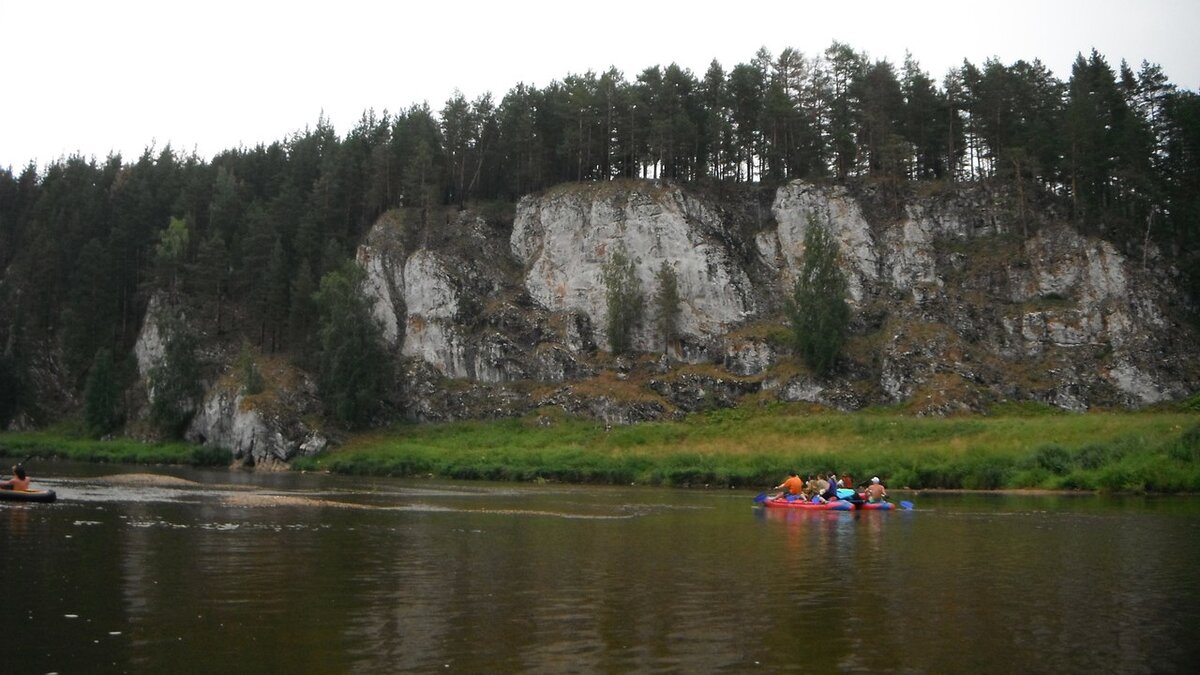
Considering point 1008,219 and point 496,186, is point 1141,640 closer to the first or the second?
point 1008,219

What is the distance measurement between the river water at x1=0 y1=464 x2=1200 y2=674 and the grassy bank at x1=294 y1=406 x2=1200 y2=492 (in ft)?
44.0

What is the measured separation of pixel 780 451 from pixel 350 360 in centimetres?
3782

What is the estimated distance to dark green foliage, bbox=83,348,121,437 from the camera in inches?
3452

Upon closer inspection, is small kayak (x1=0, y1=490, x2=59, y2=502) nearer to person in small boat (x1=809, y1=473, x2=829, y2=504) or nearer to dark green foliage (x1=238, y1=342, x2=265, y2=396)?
person in small boat (x1=809, y1=473, x2=829, y2=504)

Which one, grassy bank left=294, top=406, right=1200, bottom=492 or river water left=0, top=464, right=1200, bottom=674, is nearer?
river water left=0, top=464, right=1200, bottom=674

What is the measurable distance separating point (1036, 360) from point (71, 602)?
70056 millimetres

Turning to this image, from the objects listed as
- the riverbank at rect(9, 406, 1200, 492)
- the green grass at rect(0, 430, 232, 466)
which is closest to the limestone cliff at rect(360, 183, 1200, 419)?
the riverbank at rect(9, 406, 1200, 492)

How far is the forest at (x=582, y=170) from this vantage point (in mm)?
80312

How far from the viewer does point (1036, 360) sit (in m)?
72.6

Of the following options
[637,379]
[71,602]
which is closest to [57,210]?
[637,379]

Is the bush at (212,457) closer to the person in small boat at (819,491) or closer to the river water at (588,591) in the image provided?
the river water at (588,591)

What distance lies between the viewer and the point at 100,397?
289ft

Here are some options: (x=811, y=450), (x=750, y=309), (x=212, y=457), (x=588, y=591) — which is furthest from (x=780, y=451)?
(x=212, y=457)

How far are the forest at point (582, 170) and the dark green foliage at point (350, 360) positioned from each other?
1816 mm
